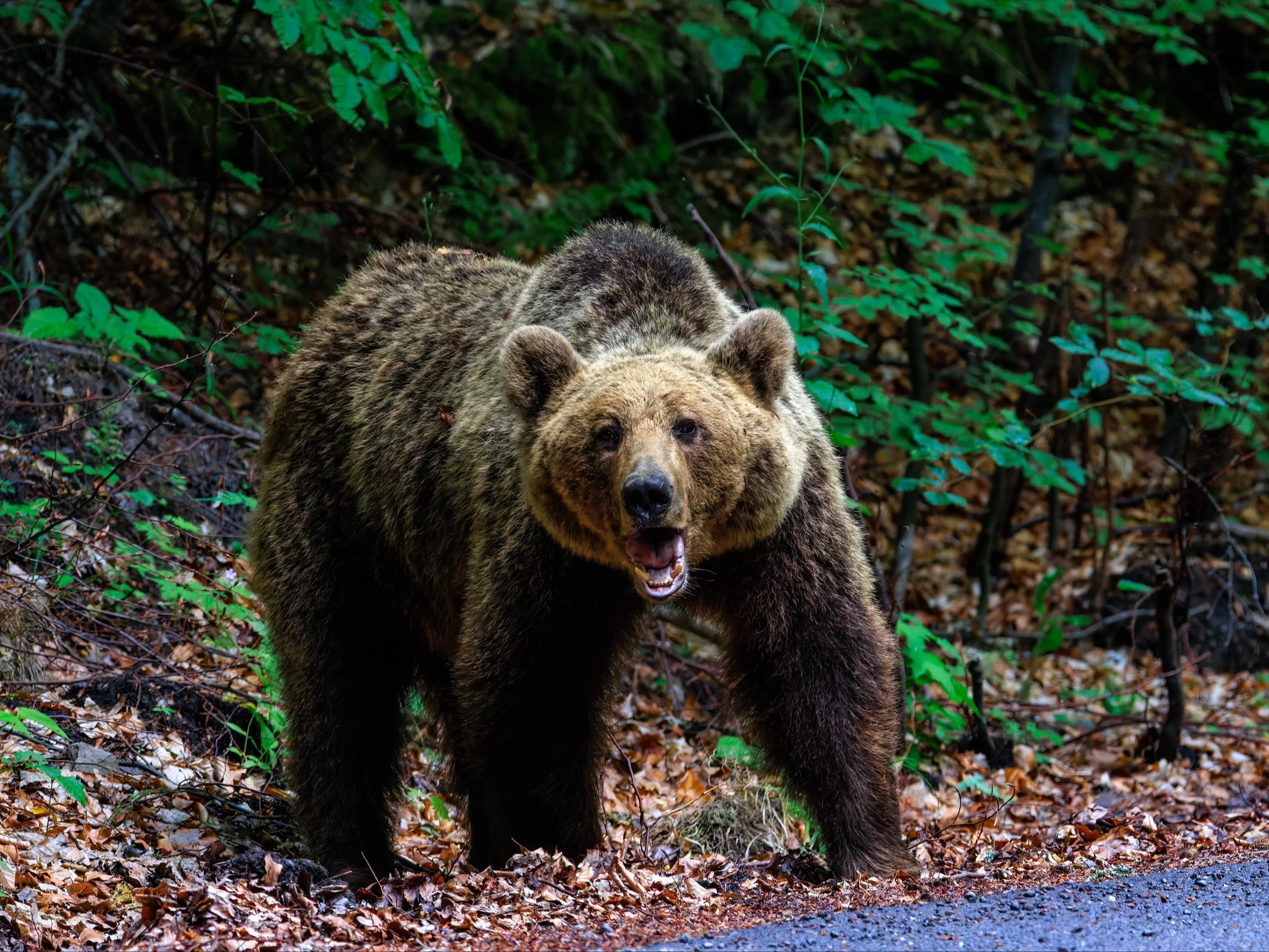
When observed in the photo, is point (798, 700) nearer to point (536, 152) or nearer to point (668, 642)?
point (668, 642)

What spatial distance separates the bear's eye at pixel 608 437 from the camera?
4613mm

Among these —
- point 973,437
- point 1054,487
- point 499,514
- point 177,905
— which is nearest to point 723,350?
point 499,514

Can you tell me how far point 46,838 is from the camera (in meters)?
4.94

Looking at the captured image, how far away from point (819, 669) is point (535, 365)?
1611 mm

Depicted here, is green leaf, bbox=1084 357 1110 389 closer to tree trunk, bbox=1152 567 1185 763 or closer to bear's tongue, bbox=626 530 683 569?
tree trunk, bbox=1152 567 1185 763

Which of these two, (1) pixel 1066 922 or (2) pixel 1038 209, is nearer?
(1) pixel 1066 922

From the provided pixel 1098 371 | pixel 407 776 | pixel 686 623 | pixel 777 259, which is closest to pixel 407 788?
pixel 407 776

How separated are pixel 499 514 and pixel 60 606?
2.80 m

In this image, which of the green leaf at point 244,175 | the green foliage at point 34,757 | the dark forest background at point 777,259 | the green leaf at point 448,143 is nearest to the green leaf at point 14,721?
the green foliage at point 34,757

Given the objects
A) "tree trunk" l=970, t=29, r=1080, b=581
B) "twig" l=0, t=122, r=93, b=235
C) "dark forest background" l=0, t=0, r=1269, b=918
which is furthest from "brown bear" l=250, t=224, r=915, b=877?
"tree trunk" l=970, t=29, r=1080, b=581

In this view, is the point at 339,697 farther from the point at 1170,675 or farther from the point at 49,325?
the point at 1170,675

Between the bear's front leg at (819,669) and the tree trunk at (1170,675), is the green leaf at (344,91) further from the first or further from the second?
the tree trunk at (1170,675)

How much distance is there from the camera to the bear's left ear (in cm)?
487

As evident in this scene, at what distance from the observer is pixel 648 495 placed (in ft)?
14.1
